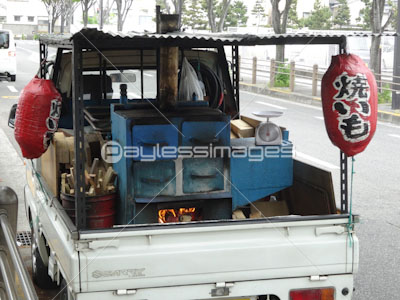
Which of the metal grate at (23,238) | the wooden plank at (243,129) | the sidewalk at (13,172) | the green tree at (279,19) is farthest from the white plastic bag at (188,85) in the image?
the green tree at (279,19)

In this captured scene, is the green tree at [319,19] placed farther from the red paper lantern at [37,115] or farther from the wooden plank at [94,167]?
the red paper lantern at [37,115]

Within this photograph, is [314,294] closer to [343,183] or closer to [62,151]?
[343,183]

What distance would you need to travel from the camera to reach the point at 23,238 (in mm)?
7941

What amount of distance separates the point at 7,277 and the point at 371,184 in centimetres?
897

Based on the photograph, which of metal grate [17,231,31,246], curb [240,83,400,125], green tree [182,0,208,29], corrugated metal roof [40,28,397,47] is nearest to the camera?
corrugated metal roof [40,28,397,47]

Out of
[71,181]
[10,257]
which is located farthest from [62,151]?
[10,257]

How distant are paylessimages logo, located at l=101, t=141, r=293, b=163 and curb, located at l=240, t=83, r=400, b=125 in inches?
491

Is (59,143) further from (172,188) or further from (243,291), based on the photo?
(243,291)

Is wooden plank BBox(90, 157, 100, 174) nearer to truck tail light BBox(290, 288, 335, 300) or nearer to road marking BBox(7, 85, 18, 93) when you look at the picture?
truck tail light BBox(290, 288, 335, 300)

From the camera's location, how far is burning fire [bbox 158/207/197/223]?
5125mm

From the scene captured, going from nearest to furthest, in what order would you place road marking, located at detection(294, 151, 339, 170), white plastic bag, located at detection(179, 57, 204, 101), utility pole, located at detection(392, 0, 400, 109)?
white plastic bag, located at detection(179, 57, 204, 101), road marking, located at detection(294, 151, 339, 170), utility pole, located at detection(392, 0, 400, 109)

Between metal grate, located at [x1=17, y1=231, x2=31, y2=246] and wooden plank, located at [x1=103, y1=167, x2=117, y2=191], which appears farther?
metal grate, located at [x1=17, y1=231, x2=31, y2=246]

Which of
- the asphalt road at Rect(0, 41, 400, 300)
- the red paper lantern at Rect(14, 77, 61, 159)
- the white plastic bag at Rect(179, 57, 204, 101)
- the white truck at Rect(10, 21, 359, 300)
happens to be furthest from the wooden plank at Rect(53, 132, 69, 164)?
the asphalt road at Rect(0, 41, 400, 300)

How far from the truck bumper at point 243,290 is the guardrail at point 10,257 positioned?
1222 mm
